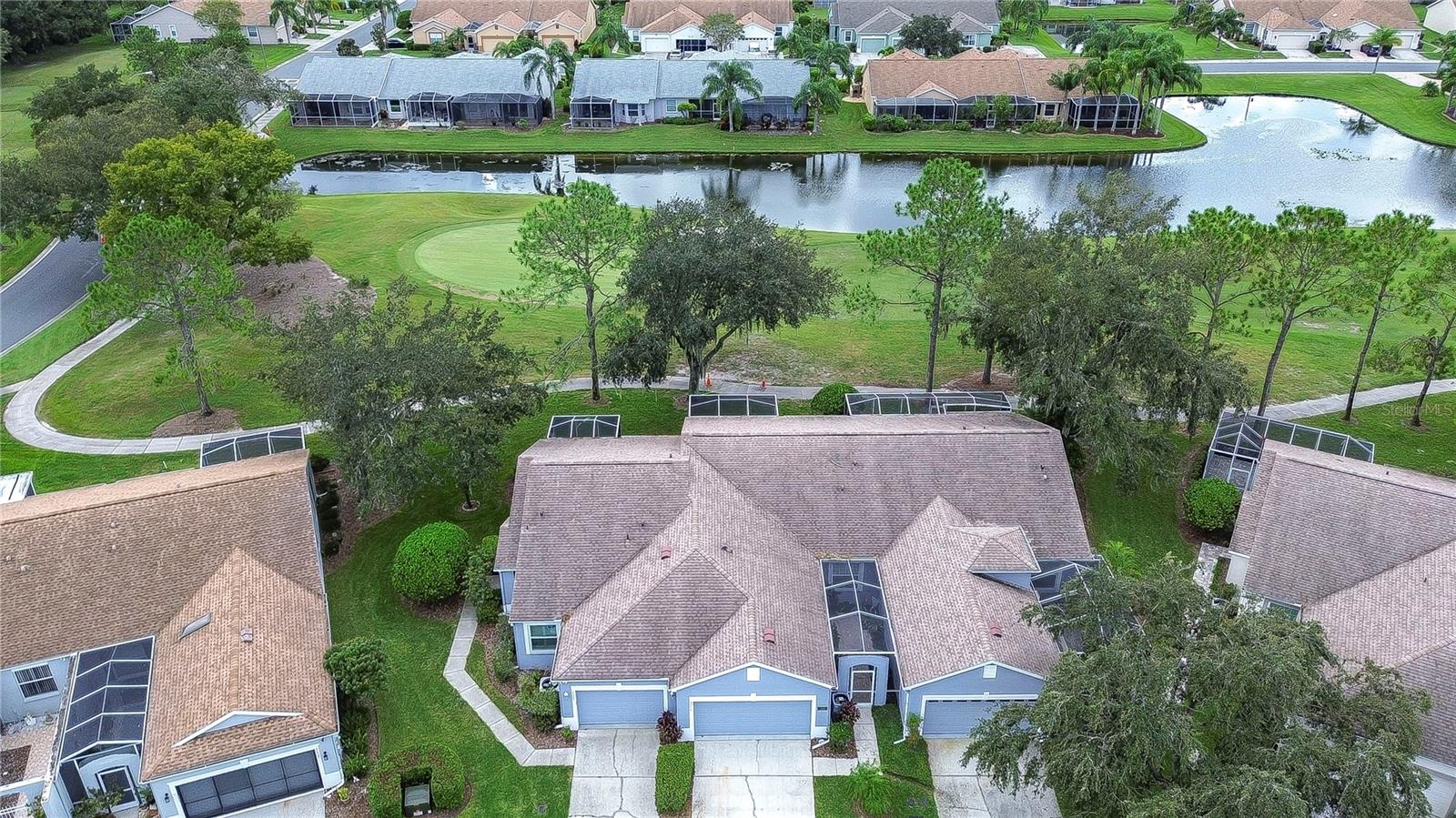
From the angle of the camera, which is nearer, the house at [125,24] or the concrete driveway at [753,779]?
the concrete driveway at [753,779]

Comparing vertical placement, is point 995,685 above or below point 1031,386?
below

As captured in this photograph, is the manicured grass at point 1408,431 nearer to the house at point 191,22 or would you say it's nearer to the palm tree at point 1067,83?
the palm tree at point 1067,83

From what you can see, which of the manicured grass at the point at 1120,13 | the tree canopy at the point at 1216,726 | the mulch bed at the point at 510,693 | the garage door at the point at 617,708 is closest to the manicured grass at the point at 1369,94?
Result: the manicured grass at the point at 1120,13

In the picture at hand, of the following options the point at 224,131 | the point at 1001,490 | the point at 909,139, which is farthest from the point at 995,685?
the point at 909,139

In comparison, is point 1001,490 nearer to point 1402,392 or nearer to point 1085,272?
point 1085,272

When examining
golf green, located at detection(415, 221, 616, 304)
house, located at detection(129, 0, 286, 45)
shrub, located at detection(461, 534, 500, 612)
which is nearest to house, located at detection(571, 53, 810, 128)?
golf green, located at detection(415, 221, 616, 304)

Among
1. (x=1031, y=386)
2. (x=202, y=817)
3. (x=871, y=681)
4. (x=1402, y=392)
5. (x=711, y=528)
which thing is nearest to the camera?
(x=202, y=817)
